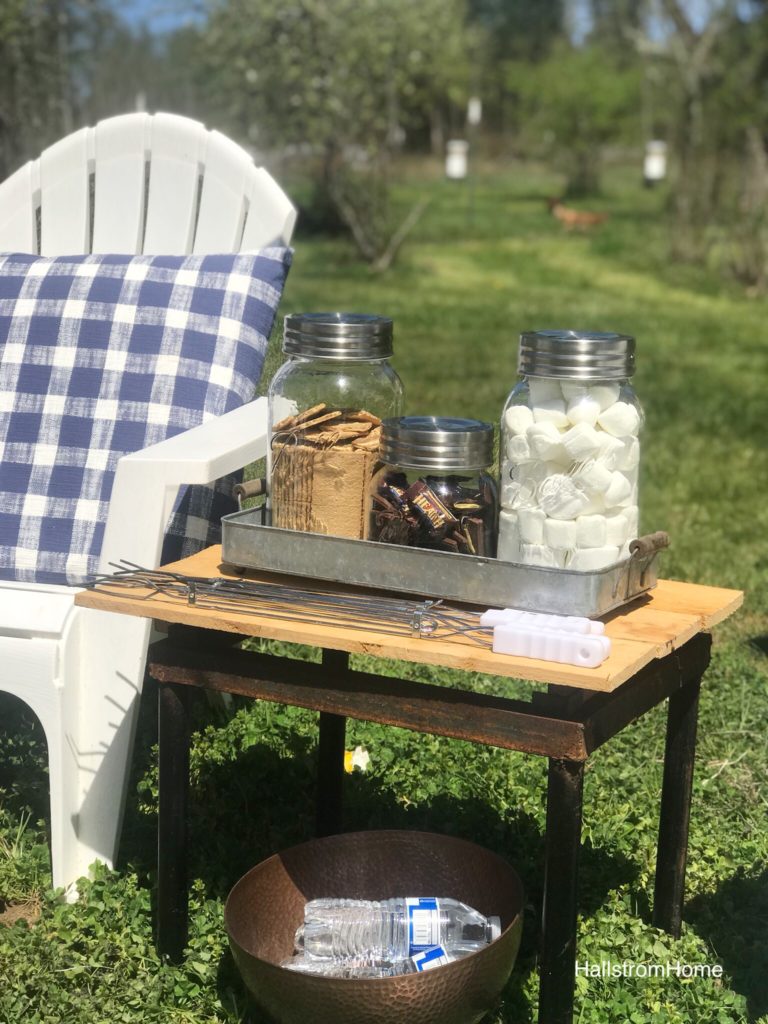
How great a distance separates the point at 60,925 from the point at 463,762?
0.90 meters

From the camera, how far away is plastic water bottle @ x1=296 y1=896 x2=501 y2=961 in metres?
1.85

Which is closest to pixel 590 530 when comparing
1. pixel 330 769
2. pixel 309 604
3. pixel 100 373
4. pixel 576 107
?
pixel 309 604

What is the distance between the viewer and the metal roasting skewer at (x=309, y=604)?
164 centimetres

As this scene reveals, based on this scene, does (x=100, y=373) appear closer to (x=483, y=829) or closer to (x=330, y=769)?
(x=330, y=769)

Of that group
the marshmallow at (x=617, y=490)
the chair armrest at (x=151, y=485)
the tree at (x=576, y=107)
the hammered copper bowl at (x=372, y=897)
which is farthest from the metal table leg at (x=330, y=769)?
the tree at (x=576, y=107)

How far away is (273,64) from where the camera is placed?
50.5 ft

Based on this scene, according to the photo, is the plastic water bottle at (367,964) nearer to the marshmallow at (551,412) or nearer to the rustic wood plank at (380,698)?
the rustic wood plank at (380,698)

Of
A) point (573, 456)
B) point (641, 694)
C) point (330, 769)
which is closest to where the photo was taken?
point (573, 456)

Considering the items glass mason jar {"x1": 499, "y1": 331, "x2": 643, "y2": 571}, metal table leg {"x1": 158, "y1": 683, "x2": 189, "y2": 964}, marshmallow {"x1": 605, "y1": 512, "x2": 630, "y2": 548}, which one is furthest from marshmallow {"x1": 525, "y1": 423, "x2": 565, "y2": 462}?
metal table leg {"x1": 158, "y1": 683, "x2": 189, "y2": 964}

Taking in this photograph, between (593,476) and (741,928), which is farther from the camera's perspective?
(741,928)

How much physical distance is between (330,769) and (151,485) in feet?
2.01

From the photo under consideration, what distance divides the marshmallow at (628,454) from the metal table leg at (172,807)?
686 millimetres

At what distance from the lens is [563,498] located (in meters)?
1.65

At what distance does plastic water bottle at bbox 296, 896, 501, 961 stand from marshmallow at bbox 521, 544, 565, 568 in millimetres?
556
